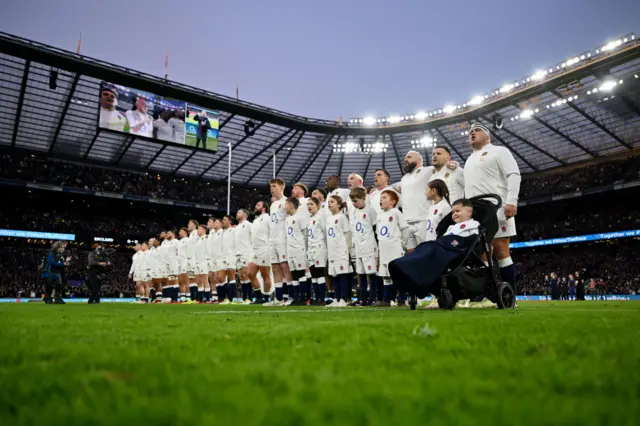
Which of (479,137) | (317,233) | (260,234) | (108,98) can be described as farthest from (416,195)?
(108,98)

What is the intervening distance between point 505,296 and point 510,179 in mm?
1365

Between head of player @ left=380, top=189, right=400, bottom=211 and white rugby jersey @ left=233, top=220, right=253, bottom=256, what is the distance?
4523mm

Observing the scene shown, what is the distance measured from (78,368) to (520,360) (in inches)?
47.1

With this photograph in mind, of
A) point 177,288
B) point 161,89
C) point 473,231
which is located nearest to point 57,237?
point 161,89

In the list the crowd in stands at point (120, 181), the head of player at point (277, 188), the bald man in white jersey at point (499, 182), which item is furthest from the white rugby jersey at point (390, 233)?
the crowd in stands at point (120, 181)

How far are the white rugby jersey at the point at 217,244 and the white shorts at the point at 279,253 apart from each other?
3.01m

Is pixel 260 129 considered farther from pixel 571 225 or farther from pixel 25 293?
pixel 571 225

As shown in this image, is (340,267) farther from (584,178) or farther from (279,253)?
(584,178)

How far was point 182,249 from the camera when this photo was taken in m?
13.4

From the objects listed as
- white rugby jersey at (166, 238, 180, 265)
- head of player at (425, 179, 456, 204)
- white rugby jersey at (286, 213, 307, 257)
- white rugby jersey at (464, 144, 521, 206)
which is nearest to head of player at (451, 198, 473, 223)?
white rugby jersey at (464, 144, 521, 206)

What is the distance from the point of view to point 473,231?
4.69 metres

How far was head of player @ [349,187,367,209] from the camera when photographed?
23.4 ft

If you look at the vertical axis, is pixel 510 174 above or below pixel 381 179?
below

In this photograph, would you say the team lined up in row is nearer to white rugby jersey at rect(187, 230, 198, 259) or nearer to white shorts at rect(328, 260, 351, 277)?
white shorts at rect(328, 260, 351, 277)
